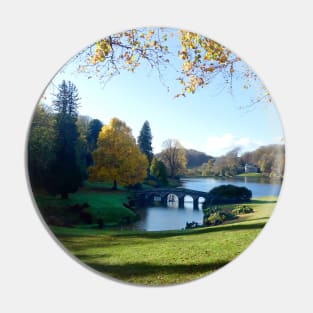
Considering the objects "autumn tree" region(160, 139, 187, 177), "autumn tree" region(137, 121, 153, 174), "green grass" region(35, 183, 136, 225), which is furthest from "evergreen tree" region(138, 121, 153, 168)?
"green grass" region(35, 183, 136, 225)

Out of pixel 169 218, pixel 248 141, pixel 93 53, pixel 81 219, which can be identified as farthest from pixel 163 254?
pixel 93 53

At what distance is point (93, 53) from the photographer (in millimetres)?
5141

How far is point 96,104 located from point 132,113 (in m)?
0.50

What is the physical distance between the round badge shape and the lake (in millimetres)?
14

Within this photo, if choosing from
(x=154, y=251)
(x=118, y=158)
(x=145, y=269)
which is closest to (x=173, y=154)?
(x=118, y=158)

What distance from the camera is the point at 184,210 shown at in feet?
17.3

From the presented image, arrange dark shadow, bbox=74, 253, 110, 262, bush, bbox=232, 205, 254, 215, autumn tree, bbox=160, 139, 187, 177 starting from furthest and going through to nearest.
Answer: bush, bbox=232, 205, 254, 215
dark shadow, bbox=74, 253, 110, 262
autumn tree, bbox=160, 139, 187, 177

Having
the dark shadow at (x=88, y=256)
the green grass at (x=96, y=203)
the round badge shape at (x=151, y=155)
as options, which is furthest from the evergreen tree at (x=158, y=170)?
the dark shadow at (x=88, y=256)

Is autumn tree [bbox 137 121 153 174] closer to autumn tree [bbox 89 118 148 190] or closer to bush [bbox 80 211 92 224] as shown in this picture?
autumn tree [bbox 89 118 148 190]

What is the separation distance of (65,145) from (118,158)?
75cm

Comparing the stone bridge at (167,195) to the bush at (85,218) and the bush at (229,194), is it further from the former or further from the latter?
the bush at (85,218)

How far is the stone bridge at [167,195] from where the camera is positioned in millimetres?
5148

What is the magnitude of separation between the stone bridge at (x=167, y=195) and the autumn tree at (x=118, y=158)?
0.73 ft

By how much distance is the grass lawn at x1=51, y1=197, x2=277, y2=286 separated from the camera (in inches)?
202
